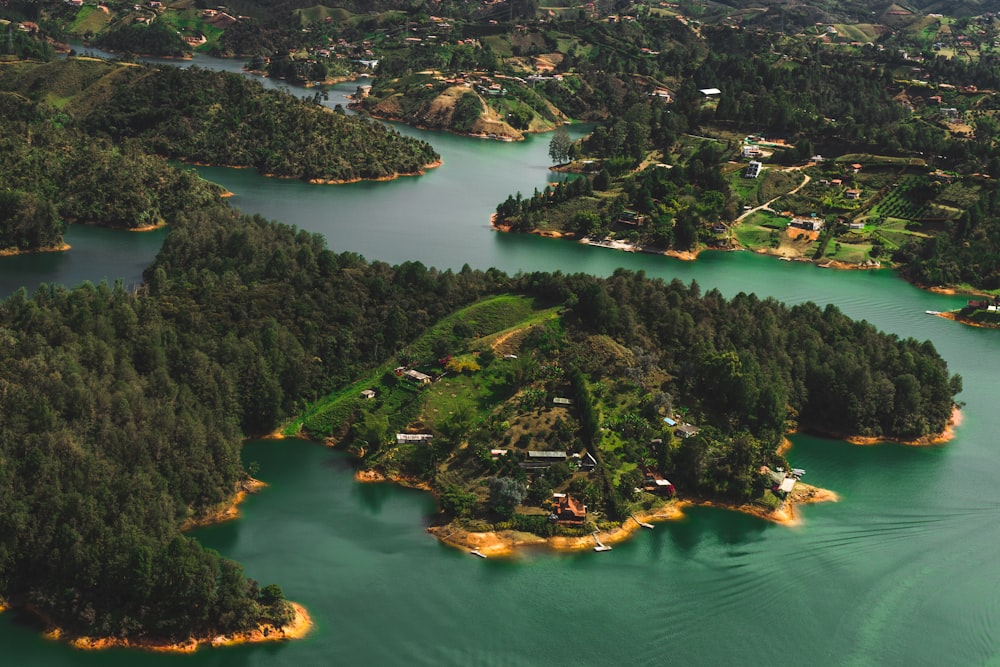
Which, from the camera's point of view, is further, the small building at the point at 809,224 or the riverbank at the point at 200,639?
the small building at the point at 809,224

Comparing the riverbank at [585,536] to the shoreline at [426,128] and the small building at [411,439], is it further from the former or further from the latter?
the shoreline at [426,128]

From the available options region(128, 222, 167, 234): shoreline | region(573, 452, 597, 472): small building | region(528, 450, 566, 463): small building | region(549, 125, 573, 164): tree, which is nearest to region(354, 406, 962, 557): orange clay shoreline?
region(573, 452, 597, 472): small building

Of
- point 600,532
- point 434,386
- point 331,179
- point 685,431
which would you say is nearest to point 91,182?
point 331,179

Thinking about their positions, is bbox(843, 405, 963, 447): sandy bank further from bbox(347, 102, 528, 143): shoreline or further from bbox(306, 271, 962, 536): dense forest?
bbox(347, 102, 528, 143): shoreline

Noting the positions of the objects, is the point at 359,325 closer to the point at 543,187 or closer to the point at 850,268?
the point at 850,268

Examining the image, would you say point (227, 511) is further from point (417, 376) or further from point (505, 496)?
point (417, 376)

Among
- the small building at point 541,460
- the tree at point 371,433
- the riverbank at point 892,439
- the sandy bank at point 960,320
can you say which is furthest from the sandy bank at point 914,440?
the tree at point 371,433
